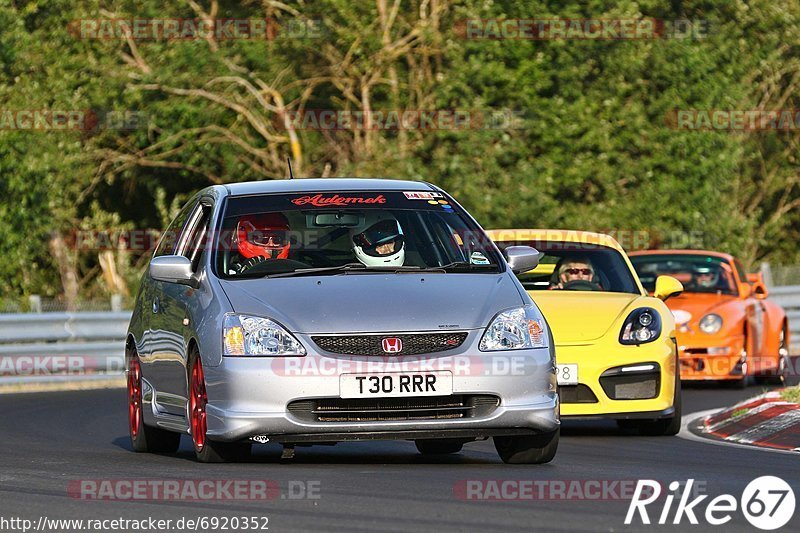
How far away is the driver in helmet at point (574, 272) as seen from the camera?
1392cm

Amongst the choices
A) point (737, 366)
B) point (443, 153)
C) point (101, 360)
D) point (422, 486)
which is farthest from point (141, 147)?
point (422, 486)

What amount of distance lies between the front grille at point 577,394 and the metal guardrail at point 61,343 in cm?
920

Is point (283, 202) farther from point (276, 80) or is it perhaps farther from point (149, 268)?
point (276, 80)

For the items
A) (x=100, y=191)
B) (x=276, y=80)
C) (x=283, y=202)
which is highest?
(x=283, y=202)

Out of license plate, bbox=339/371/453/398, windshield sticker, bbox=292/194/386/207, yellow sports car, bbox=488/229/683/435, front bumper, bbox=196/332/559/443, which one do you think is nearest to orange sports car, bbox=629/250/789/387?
yellow sports car, bbox=488/229/683/435

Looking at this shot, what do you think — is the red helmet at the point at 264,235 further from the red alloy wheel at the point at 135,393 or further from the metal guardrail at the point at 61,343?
the metal guardrail at the point at 61,343

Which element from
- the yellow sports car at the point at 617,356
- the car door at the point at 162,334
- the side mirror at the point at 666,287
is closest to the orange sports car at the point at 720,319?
the side mirror at the point at 666,287

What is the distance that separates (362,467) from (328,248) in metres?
1.34

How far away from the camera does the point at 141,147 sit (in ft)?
112

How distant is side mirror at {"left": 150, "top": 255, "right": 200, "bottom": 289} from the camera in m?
10.1

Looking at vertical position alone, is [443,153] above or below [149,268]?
below

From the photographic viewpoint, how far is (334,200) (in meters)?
10.5

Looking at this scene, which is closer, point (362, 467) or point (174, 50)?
point (362, 467)

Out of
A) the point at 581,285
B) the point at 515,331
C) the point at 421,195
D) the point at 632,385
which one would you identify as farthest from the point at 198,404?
the point at 581,285
